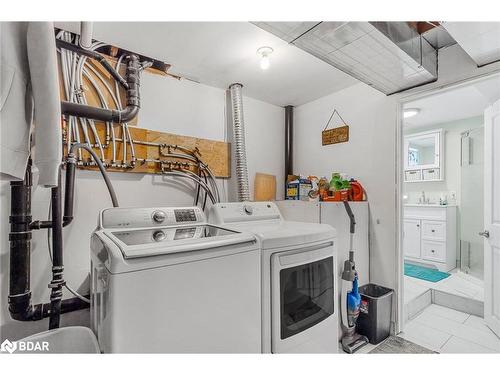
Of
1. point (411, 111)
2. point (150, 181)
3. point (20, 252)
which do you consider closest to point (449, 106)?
point (411, 111)

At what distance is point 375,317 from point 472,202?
2.92m

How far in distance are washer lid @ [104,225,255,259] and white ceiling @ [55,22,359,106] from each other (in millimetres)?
1381

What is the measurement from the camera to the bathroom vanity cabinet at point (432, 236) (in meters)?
3.97

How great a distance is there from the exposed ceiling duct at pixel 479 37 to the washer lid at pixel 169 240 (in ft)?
5.38

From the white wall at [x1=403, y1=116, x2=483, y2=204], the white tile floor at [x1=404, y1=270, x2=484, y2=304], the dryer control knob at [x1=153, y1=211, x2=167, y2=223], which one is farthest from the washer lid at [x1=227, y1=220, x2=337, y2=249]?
the white wall at [x1=403, y1=116, x2=483, y2=204]

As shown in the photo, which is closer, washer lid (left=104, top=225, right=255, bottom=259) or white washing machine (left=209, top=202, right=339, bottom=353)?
washer lid (left=104, top=225, right=255, bottom=259)

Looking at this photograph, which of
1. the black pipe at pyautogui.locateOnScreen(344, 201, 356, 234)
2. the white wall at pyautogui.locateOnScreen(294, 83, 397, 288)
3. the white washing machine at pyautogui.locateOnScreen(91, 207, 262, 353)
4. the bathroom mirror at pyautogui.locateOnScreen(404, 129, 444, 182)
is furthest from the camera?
the bathroom mirror at pyautogui.locateOnScreen(404, 129, 444, 182)

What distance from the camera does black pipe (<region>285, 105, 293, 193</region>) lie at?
3291 millimetres

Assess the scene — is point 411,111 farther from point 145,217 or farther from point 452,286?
point 145,217

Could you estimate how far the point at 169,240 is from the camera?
5.18 ft

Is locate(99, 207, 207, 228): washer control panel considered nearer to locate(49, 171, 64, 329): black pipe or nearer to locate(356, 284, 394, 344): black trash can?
locate(49, 171, 64, 329): black pipe

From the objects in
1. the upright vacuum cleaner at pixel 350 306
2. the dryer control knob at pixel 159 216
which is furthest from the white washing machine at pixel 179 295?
the upright vacuum cleaner at pixel 350 306

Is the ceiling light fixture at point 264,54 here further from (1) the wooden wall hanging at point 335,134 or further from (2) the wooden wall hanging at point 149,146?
(1) the wooden wall hanging at point 335,134

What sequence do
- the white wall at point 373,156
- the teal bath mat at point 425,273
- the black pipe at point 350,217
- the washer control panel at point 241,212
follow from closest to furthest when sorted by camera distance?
1. the washer control panel at point 241,212
2. the black pipe at point 350,217
3. the white wall at point 373,156
4. the teal bath mat at point 425,273
